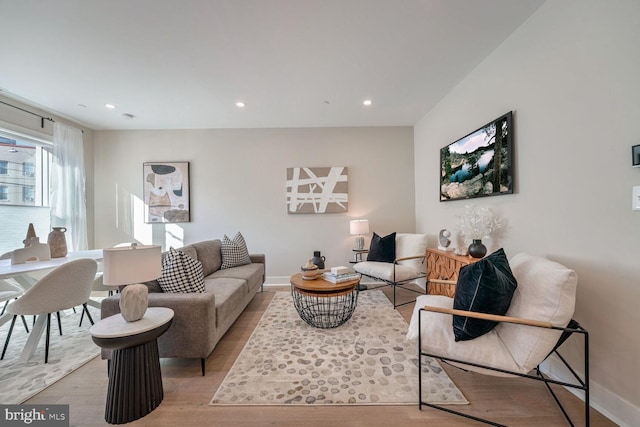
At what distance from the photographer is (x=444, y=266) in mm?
2691

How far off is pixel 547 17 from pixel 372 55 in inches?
51.6

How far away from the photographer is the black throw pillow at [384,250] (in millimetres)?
3633

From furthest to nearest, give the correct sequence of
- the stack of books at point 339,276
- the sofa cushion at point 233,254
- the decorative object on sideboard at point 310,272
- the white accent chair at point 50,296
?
the sofa cushion at point 233,254
the decorative object on sideboard at point 310,272
the stack of books at point 339,276
the white accent chair at point 50,296

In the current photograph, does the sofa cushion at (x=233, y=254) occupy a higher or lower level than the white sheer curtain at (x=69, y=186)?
lower

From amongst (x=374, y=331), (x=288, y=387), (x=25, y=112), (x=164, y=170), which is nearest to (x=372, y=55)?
(x=374, y=331)

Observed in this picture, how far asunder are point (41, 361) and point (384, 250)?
3.86 metres

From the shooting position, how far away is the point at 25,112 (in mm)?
3217

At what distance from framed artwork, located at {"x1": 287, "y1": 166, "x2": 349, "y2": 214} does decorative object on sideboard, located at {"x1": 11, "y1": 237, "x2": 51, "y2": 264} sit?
3064mm

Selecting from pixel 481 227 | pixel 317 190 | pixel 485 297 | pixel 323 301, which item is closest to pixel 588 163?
pixel 481 227

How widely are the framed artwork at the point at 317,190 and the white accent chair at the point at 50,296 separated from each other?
276 cm

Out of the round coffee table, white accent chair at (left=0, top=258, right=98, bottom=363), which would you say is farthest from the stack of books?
white accent chair at (left=0, top=258, right=98, bottom=363)

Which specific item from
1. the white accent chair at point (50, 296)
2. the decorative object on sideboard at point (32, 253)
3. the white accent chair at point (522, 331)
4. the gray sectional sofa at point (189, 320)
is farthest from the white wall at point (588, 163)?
the decorative object on sideboard at point (32, 253)

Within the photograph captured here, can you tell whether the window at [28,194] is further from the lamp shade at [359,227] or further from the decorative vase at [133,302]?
the lamp shade at [359,227]

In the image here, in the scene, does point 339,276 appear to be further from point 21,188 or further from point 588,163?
point 21,188
